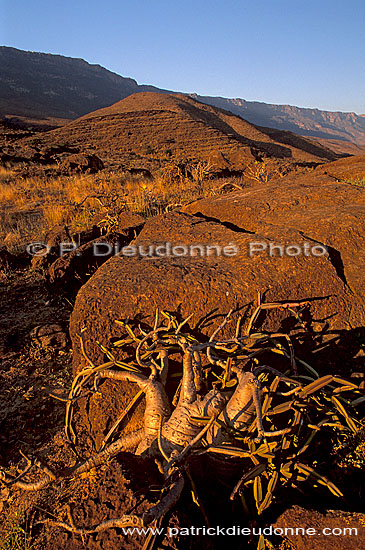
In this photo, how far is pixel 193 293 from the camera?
1.48 m

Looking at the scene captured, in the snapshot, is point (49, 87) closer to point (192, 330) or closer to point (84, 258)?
point (84, 258)

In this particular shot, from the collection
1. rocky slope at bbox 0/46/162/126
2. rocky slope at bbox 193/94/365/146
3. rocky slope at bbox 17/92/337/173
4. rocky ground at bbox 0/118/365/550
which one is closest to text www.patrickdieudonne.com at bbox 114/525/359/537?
rocky ground at bbox 0/118/365/550

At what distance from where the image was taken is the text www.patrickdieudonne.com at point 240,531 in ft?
2.93

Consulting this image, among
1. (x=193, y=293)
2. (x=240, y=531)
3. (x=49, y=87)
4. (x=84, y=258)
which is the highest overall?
(x=49, y=87)

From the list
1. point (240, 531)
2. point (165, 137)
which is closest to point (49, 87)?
point (165, 137)

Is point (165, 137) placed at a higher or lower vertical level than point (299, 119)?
lower

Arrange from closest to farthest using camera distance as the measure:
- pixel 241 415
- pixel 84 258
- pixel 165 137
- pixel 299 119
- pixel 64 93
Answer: pixel 241 415, pixel 84 258, pixel 165 137, pixel 64 93, pixel 299 119

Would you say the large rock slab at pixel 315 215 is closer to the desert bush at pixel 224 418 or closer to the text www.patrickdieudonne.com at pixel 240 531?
the desert bush at pixel 224 418

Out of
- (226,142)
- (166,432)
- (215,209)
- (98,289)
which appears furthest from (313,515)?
(226,142)

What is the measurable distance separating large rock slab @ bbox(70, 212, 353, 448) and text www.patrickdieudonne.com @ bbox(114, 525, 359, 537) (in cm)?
55

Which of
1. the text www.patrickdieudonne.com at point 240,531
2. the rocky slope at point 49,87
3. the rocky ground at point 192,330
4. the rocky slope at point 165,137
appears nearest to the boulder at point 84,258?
the rocky ground at point 192,330

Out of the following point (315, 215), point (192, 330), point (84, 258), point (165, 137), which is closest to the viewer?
point (192, 330)

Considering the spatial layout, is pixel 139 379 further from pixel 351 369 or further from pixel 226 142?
pixel 226 142

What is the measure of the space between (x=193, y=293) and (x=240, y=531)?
34.7 inches
